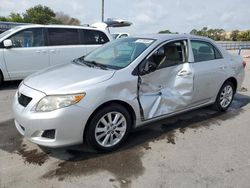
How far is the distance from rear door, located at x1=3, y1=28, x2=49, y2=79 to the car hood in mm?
3295

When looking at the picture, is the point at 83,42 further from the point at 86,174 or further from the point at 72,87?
the point at 86,174

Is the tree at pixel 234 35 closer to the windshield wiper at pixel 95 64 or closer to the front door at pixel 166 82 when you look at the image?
the front door at pixel 166 82

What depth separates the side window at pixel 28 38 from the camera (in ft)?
21.7

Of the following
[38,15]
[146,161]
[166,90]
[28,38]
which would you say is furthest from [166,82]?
[38,15]

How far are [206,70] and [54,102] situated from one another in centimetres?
267

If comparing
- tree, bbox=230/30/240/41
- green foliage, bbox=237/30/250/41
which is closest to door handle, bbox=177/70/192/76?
green foliage, bbox=237/30/250/41

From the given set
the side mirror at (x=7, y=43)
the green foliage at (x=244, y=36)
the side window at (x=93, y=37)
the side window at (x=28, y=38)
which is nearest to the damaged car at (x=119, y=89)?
the side mirror at (x=7, y=43)

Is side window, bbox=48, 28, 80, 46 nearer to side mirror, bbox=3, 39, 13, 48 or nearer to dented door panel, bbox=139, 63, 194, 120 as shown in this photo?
side mirror, bbox=3, 39, 13, 48

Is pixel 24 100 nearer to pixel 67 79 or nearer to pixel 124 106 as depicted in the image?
pixel 67 79

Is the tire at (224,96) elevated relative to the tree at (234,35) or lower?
elevated

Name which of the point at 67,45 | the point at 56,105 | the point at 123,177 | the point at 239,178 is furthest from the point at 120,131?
the point at 67,45

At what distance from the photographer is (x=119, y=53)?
4.02m

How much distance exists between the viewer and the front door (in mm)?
3643

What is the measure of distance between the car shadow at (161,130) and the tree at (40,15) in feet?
163
